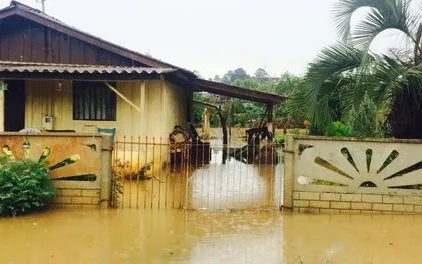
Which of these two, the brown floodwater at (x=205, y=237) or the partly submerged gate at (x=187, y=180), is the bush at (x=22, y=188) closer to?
the brown floodwater at (x=205, y=237)

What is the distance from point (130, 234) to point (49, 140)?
246 centimetres

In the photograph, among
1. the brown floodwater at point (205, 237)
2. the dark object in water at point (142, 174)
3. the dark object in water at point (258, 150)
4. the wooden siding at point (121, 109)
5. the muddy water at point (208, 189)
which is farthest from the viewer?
the dark object in water at point (258, 150)

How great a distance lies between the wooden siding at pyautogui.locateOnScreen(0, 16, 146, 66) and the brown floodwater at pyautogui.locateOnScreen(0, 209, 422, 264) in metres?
7.27

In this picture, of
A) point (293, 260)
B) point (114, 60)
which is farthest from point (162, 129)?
point (293, 260)

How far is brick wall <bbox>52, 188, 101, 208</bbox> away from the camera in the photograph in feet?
25.7

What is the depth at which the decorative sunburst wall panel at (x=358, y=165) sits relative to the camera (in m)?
7.68

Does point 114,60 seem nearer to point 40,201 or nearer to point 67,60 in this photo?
point 67,60

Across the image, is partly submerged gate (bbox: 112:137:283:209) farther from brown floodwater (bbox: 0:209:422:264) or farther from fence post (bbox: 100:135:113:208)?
brown floodwater (bbox: 0:209:422:264)

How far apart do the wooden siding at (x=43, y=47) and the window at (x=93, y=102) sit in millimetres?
889

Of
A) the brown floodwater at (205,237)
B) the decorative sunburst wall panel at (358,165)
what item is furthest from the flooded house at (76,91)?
the decorative sunburst wall panel at (358,165)

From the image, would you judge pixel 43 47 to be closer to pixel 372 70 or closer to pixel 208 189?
pixel 208 189

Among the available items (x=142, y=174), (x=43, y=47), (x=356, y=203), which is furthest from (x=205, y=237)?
(x=43, y=47)

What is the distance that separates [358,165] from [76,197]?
452 centimetres

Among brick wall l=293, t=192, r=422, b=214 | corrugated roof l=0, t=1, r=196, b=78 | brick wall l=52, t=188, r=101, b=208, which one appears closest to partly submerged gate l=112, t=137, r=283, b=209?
brick wall l=52, t=188, r=101, b=208
